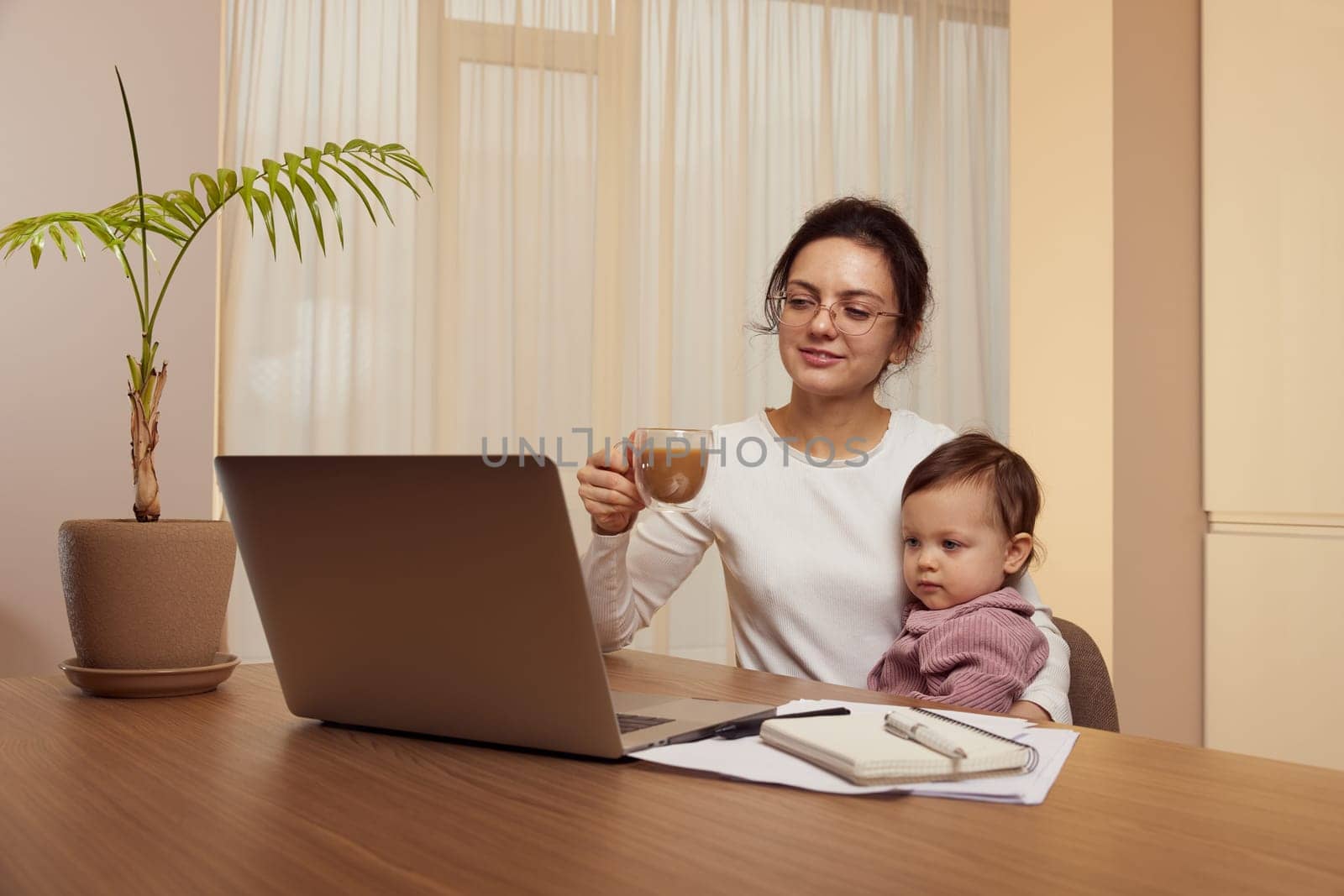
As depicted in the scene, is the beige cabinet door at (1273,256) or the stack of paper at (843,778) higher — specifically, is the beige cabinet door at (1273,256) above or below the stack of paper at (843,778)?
above

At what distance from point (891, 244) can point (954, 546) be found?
54 centimetres

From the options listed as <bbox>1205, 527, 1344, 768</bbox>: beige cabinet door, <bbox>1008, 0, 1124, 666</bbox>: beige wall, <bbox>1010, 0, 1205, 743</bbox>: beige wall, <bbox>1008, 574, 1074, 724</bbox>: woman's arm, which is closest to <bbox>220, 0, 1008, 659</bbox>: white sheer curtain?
<bbox>1008, 0, 1124, 666</bbox>: beige wall

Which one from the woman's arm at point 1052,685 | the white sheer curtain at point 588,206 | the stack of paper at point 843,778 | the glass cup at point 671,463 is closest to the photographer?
the stack of paper at point 843,778

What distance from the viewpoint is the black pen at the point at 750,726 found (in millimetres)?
928

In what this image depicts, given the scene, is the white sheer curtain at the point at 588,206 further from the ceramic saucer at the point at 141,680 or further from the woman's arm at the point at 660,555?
the ceramic saucer at the point at 141,680

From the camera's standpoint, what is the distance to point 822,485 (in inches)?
73.4

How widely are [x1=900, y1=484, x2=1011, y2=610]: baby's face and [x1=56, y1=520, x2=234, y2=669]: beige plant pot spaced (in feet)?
3.08

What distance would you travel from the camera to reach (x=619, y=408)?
3.86 m

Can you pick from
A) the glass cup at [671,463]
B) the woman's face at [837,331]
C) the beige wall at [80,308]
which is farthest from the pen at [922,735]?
the beige wall at [80,308]

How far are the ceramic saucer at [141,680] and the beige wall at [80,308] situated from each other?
186cm

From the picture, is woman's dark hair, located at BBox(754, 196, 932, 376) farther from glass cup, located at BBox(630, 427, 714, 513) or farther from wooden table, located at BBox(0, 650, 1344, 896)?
wooden table, located at BBox(0, 650, 1344, 896)

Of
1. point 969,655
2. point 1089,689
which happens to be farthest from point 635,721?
point 1089,689

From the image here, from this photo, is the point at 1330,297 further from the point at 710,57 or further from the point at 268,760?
the point at 268,760

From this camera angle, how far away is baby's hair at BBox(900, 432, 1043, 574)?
1.71 meters
